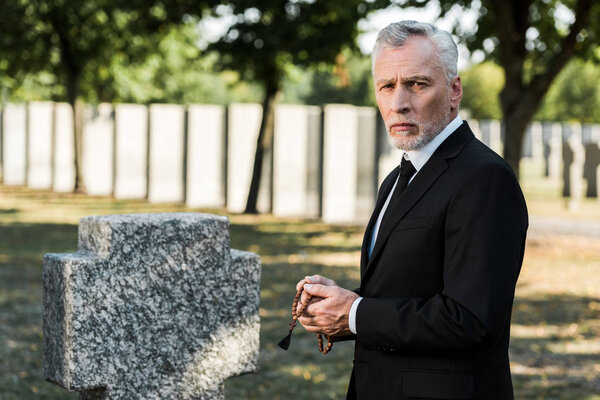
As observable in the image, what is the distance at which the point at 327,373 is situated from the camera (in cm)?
679

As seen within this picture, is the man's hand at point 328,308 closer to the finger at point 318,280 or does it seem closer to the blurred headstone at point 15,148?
the finger at point 318,280

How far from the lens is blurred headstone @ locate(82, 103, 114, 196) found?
78.9 feet

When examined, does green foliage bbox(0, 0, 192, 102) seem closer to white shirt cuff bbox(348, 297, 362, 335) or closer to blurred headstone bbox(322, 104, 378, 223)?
blurred headstone bbox(322, 104, 378, 223)

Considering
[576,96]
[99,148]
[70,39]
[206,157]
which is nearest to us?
[206,157]

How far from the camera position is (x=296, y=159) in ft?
64.3

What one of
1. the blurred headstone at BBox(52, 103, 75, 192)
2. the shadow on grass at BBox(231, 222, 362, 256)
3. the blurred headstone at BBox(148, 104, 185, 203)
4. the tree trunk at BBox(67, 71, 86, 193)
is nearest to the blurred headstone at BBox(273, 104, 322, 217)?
the shadow on grass at BBox(231, 222, 362, 256)

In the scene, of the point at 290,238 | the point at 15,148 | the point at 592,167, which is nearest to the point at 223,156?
the point at 290,238

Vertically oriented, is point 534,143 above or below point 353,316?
above

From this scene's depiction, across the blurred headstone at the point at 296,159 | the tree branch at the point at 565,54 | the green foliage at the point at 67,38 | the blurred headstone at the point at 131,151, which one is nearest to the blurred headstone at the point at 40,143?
the green foliage at the point at 67,38

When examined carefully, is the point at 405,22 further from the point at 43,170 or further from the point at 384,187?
the point at 43,170

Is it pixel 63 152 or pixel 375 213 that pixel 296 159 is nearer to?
pixel 63 152

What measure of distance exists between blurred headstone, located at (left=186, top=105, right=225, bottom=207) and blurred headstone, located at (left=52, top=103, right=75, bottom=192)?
19.6ft

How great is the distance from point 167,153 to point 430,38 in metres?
20.3

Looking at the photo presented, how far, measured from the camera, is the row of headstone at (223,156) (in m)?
19.5
